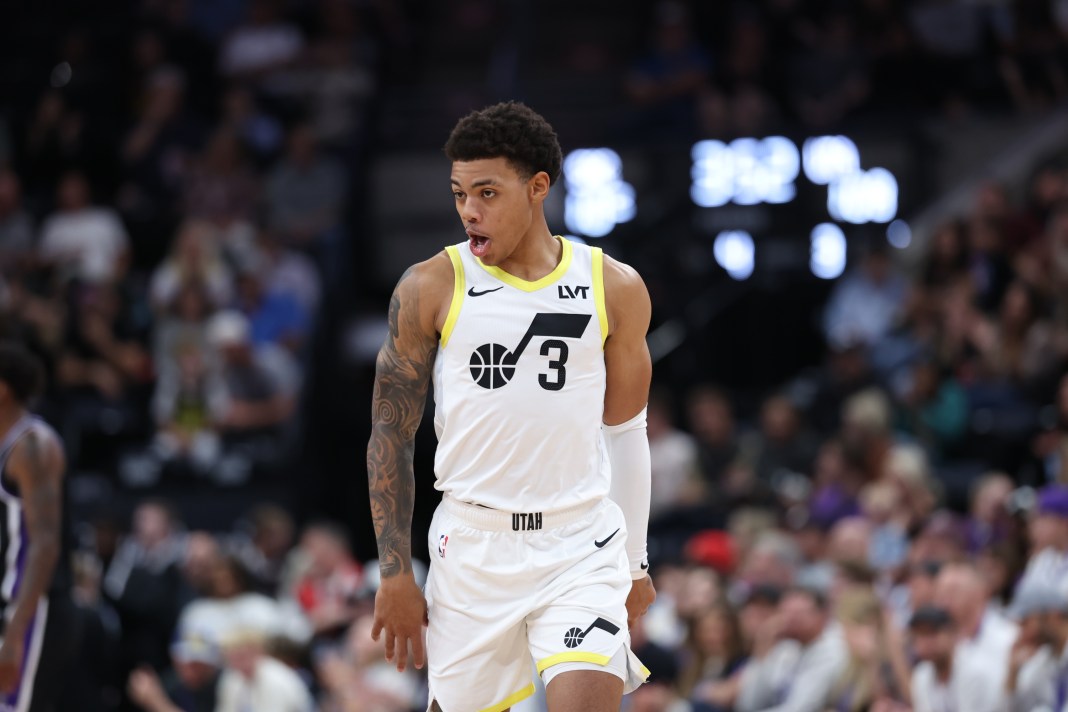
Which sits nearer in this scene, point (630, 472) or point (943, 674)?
point (630, 472)

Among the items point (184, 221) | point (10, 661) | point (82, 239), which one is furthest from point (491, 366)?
point (184, 221)

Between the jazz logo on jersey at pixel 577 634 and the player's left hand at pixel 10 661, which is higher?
the jazz logo on jersey at pixel 577 634

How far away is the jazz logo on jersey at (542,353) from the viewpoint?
209 inches

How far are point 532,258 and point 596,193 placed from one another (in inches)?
367

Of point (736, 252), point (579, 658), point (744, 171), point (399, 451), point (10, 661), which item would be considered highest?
point (744, 171)

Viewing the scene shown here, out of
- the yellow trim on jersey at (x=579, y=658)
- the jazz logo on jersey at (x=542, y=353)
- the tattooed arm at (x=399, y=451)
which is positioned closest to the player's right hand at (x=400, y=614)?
the tattooed arm at (x=399, y=451)

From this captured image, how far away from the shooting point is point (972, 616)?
877 cm

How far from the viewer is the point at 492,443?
534 cm

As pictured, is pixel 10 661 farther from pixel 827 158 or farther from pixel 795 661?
pixel 827 158

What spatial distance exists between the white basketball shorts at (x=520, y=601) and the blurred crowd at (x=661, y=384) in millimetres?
3514

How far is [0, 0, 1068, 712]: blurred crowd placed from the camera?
943 cm

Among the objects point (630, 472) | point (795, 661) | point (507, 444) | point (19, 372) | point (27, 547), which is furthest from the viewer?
point (795, 661)

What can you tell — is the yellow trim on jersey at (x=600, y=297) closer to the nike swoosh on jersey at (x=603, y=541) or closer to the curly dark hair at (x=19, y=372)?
the nike swoosh on jersey at (x=603, y=541)

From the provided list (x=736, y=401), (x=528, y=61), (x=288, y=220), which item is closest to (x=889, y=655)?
(x=736, y=401)
